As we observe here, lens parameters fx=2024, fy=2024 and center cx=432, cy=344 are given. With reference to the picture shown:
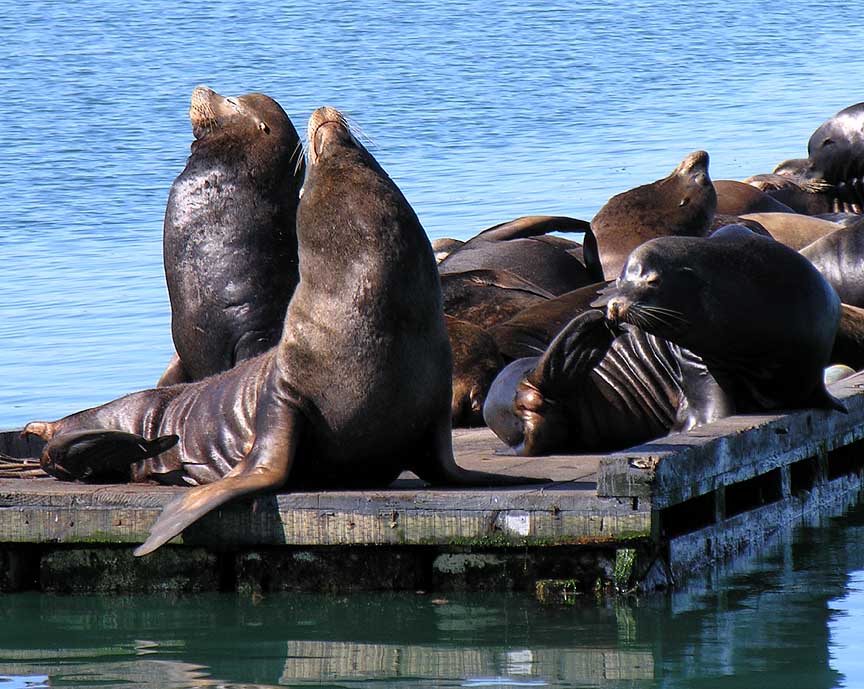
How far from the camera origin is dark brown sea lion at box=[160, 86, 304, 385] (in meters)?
8.23

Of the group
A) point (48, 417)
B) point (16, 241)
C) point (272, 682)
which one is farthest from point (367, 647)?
point (16, 241)

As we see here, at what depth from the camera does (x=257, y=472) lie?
6047mm

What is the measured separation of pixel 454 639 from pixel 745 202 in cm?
803

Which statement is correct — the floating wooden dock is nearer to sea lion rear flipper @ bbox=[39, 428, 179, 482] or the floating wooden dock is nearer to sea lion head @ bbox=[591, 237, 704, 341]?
sea lion rear flipper @ bbox=[39, 428, 179, 482]

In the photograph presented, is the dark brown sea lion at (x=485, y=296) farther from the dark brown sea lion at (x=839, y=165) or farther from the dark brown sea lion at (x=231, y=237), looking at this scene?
the dark brown sea lion at (x=839, y=165)

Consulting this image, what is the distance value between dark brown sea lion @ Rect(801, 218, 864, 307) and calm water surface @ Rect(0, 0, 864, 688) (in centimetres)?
294

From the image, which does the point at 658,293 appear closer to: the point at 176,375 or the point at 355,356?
the point at 355,356

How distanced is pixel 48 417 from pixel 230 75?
18.4 meters

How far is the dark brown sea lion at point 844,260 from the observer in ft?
32.2

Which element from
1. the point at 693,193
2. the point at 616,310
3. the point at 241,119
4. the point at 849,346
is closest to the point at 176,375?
the point at 241,119

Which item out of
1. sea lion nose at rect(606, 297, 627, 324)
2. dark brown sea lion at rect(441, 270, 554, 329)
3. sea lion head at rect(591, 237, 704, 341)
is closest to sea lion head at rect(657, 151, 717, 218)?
dark brown sea lion at rect(441, 270, 554, 329)

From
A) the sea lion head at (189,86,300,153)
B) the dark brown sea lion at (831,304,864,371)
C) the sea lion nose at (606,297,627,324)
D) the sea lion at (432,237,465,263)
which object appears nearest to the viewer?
the sea lion nose at (606,297,627,324)

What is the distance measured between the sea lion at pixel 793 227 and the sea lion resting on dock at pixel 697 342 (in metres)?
4.32

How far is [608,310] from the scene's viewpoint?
672 cm
